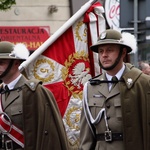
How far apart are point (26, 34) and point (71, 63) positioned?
12962 millimetres

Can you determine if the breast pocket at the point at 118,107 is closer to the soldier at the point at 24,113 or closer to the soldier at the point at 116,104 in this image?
the soldier at the point at 116,104

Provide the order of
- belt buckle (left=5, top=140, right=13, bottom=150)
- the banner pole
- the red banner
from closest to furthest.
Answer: belt buckle (left=5, top=140, right=13, bottom=150) → the banner pole → the red banner

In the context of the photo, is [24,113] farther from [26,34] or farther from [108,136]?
[26,34]

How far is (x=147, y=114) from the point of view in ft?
19.4

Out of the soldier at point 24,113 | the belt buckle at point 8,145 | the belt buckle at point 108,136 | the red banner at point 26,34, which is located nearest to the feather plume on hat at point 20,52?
the soldier at point 24,113

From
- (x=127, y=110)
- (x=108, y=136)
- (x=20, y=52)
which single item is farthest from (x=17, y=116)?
(x=127, y=110)

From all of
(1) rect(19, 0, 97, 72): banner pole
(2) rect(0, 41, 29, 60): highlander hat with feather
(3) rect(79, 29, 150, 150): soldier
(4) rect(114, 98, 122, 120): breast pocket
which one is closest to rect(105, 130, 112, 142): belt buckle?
(3) rect(79, 29, 150, 150): soldier

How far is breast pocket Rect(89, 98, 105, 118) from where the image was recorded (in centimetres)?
611

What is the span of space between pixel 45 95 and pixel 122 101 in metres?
1.01

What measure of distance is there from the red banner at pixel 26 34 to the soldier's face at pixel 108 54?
14678mm

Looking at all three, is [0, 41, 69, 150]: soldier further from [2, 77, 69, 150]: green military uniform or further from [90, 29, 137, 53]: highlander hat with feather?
[90, 29, 137, 53]: highlander hat with feather

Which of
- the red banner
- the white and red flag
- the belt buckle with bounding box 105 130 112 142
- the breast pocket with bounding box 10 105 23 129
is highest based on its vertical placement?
the red banner

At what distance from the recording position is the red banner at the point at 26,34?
20.8 meters

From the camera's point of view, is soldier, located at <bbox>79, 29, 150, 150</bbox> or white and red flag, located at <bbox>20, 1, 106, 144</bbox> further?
white and red flag, located at <bbox>20, 1, 106, 144</bbox>
